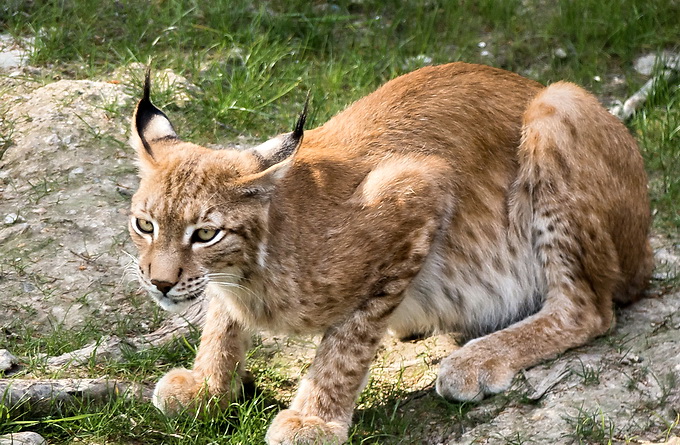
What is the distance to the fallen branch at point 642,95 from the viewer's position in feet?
22.5

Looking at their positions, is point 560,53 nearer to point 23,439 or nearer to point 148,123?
point 148,123

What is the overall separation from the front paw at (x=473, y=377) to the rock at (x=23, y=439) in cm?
175

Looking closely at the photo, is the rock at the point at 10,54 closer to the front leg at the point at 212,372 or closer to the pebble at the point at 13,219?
the pebble at the point at 13,219

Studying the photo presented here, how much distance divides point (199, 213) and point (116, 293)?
1.41 m

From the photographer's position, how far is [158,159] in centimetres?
436

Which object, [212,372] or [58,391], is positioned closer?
[58,391]

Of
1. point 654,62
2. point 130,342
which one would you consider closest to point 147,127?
point 130,342

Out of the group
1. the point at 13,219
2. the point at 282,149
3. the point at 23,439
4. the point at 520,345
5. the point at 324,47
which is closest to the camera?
the point at 23,439

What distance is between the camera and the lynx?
4.23 metres

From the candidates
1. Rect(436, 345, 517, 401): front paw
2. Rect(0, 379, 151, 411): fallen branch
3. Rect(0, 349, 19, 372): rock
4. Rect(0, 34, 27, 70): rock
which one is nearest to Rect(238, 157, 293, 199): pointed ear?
Rect(0, 379, 151, 411): fallen branch

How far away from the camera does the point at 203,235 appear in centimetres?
413

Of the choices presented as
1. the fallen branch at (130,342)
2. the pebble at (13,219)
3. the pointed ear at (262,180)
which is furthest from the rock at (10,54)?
the pointed ear at (262,180)

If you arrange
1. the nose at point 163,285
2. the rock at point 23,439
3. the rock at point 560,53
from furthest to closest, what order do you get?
the rock at point 560,53 < the nose at point 163,285 < the rock at point 23,439

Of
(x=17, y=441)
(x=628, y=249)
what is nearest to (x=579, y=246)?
(x=628, y=249)
